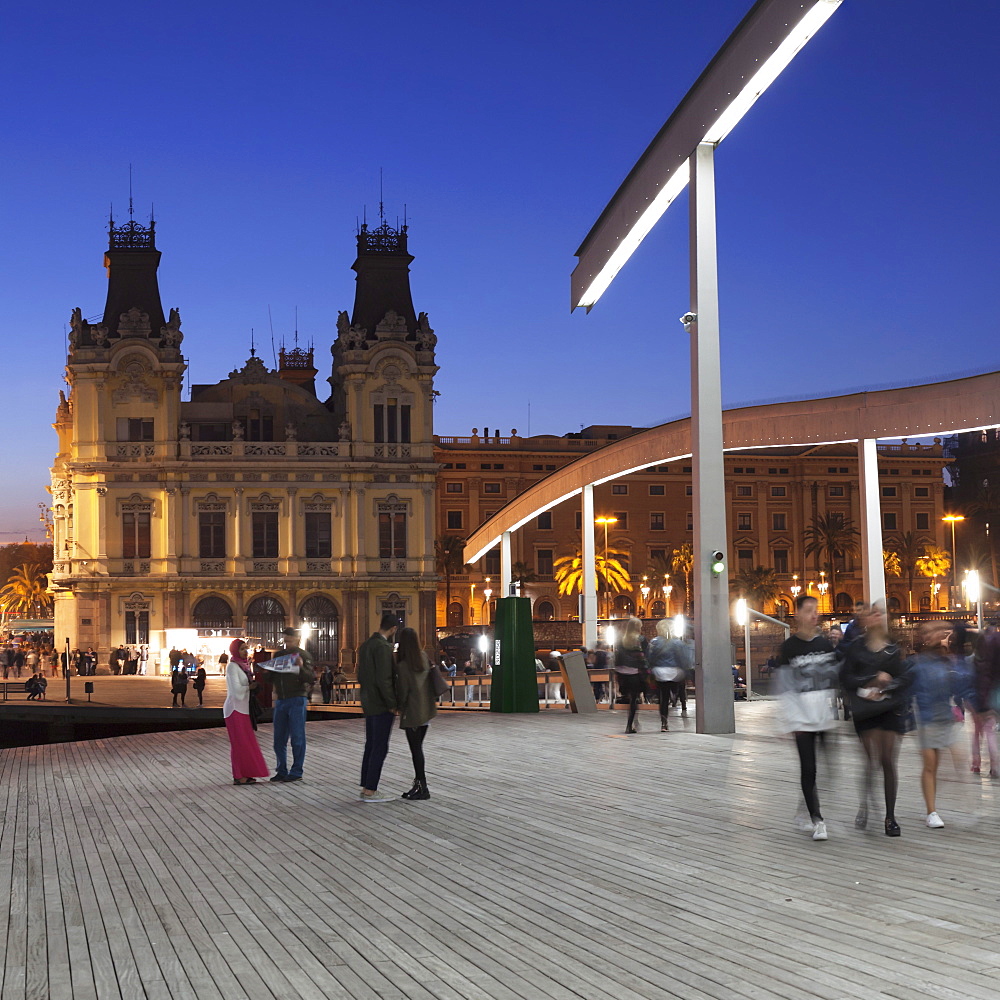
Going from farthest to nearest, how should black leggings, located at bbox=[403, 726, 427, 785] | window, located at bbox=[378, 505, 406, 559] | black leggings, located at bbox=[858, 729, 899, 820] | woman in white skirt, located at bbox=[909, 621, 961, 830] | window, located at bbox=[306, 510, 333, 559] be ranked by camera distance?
window, located at bbox=[378, 505, 406, 559]
window, located at bbox=[306, 510, 333, 559]
black leggings, located at bbox=[403, 726, 427, 785]
woman in white skirt, located at bbox=[909, 621, 961, 830]
black leggings, located at bbox=[858, 729, 899, 820]

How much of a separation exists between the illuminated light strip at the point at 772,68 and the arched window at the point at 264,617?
4649cm

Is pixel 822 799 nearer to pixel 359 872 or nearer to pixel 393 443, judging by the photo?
pixel 359 872

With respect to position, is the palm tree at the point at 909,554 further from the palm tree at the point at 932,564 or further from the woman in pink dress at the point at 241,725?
the woman in pink dress at the point at 241,725

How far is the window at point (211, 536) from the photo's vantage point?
194 ft

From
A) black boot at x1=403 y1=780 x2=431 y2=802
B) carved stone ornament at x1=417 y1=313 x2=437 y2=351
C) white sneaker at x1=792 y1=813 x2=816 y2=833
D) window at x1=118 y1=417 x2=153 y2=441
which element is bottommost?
black boot at x1=403 y1=780 x2=431 y2=802

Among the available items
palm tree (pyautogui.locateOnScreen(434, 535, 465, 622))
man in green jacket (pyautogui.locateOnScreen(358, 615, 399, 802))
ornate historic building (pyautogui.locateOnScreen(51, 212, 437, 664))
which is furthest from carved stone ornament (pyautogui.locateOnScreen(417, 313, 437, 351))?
man in green jacket (pyautogui.locateOnScreen(358, 615, 399, 802))

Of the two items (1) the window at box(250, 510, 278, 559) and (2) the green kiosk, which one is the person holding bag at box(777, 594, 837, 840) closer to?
(2) the green kiosk

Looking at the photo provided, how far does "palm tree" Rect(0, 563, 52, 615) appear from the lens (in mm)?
129750

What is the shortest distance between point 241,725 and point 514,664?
29.8 ft

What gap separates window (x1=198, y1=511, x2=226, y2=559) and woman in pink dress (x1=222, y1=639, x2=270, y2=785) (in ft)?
159

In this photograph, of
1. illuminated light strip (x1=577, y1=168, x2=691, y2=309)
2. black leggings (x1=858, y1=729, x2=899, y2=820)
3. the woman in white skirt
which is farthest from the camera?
illuminated light strip (x1=577, y1=168, x2=691, y2=309)

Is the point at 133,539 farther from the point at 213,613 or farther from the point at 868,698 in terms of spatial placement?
the point at 868,698

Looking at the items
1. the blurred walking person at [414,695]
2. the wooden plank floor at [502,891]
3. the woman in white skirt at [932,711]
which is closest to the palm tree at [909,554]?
the wooden plank floor at [502,891]

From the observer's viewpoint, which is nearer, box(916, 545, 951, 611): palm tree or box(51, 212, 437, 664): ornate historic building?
box(51, 212, 437, 664): ornate historic building
